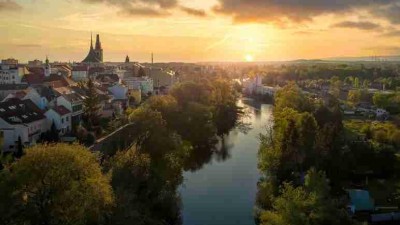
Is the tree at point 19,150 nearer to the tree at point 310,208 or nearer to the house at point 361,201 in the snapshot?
the tree at point 310,208

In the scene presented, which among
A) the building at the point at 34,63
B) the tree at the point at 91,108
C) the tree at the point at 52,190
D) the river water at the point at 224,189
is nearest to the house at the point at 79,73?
the tree at the point at 91,108

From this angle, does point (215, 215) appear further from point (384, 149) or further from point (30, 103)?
point (30, 103)

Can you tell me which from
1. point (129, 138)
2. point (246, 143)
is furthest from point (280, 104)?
point (129, 138)

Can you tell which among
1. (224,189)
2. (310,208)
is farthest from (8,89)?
(310,208)

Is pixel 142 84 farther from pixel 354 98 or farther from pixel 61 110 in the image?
pixel 354 98

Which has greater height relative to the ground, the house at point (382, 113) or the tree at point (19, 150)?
the tree at point (19, 150)

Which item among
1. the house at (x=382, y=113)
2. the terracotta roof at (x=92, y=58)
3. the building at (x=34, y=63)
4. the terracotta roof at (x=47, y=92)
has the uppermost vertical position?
the terracotta roof at (x=92, y=58)
